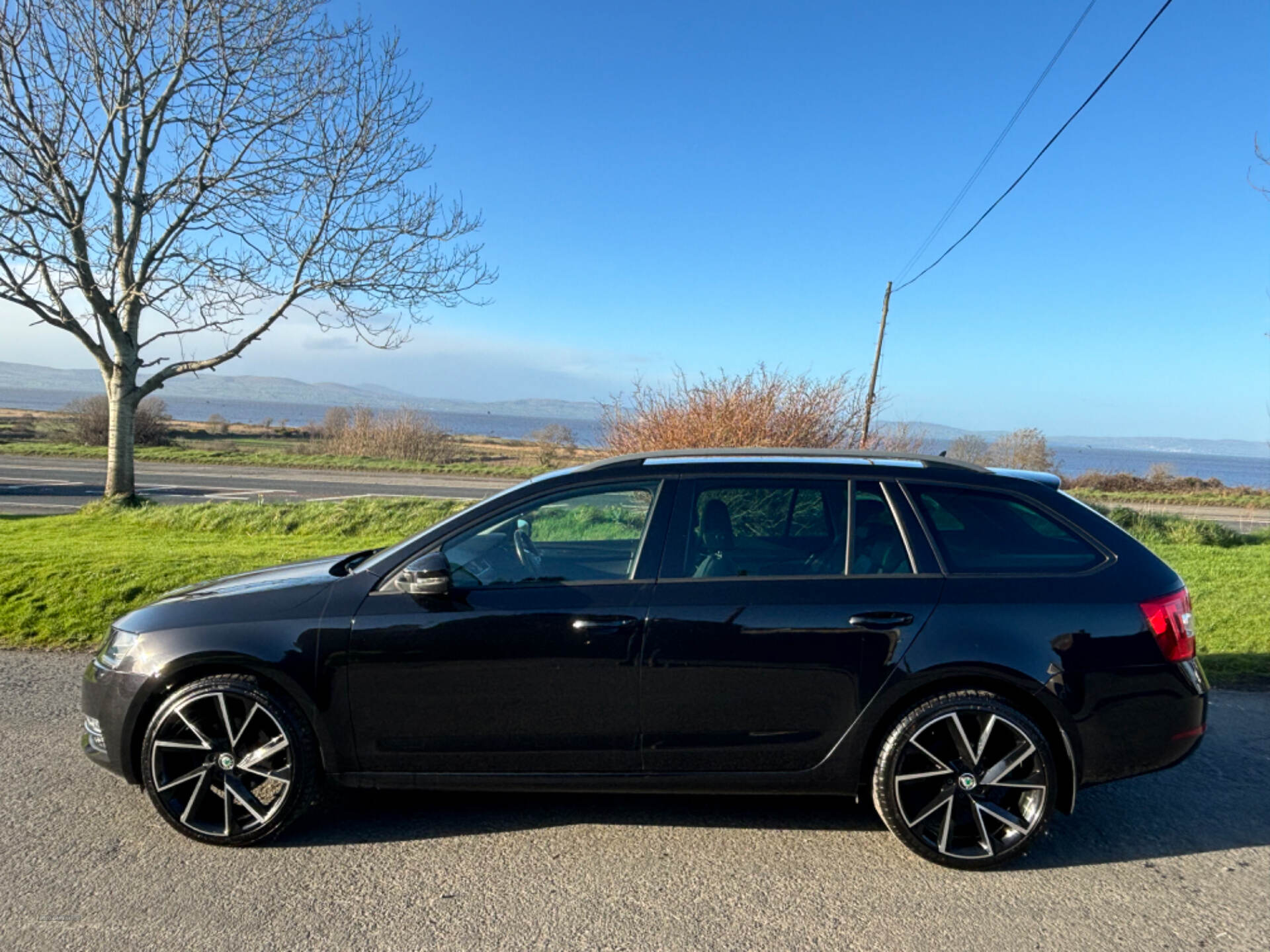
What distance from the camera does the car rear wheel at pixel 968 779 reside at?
3.46m

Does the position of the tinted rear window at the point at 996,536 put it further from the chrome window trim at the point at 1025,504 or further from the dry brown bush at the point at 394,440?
the dry brown bush at the point at 394,440

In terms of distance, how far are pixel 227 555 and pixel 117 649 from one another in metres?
6.31

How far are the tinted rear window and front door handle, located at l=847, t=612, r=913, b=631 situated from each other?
1.07 ft

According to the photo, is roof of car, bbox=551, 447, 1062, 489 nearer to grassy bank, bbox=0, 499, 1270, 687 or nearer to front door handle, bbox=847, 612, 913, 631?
front door handle, bbox=847, 612, 913, 631

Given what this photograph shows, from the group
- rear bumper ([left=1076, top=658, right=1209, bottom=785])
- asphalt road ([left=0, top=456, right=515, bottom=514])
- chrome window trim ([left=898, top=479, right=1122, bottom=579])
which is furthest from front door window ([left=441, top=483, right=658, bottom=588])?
asphalt road ([left=0, top=456, right=515, bottom=514])

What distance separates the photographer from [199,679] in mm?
3654

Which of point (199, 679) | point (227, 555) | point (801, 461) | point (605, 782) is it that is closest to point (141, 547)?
point (227, 555)

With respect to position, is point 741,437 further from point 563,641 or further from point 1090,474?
point 1090,474

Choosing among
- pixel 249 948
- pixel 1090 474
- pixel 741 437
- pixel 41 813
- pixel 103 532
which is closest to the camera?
pixel 249 948

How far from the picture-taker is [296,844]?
357 centimetres

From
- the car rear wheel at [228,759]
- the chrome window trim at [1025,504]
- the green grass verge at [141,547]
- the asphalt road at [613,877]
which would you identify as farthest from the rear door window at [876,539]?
the green grass verge at [141,547]

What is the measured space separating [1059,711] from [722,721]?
1.38 m


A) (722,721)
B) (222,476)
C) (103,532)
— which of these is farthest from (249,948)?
(222,476)

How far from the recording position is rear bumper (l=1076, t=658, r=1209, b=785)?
3.47m
